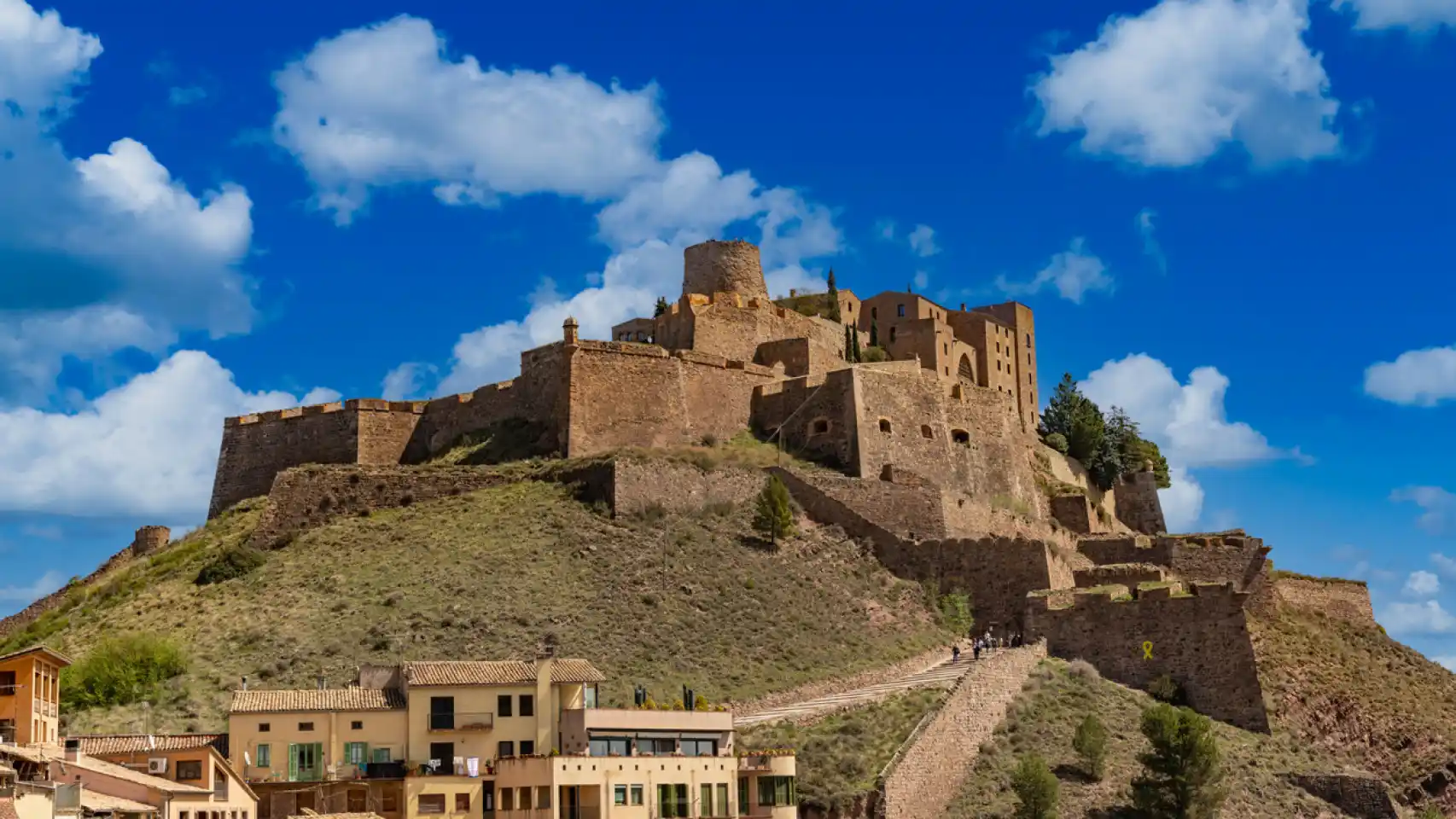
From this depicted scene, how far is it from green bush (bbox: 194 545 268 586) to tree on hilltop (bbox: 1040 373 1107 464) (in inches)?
1516

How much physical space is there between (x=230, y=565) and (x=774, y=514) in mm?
16706

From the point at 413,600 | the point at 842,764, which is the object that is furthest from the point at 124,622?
the point at 842,764

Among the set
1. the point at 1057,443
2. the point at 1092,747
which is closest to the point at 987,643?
the point at 1092,747

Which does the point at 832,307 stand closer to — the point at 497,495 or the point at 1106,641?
the point at 497,495

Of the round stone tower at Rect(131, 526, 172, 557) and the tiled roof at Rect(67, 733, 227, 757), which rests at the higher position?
the round stone tower at Rect(131, 526, 172, 557)

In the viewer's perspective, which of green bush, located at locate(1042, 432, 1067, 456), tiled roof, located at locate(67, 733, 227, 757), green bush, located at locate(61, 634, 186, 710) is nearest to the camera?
tiled roof, located at locate(67, 733, 227, 757)

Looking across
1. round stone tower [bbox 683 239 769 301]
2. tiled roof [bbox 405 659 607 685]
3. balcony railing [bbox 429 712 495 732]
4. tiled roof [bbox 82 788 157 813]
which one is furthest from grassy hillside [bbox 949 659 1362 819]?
round stone tower [bbox 683 239 769 301]

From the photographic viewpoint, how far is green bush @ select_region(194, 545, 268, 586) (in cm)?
5900

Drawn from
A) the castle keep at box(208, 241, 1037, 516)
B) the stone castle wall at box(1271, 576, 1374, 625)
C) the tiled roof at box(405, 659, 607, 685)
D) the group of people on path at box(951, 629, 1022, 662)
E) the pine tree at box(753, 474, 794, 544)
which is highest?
the castle keep at box(208, 241, 1037, 516)

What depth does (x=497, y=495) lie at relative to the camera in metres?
62.7

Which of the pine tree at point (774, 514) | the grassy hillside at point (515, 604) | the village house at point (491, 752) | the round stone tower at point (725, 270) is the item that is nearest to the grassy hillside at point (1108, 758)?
the grassy hillside at point (515, 604)

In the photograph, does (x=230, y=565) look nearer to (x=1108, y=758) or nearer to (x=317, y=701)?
(x=317, y=701)

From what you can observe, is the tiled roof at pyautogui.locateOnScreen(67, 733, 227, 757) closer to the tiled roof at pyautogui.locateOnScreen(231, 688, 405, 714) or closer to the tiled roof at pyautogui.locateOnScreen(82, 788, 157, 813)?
the tiled roof at pyautogui.locateOnScreen(231, 688, 405, 714)

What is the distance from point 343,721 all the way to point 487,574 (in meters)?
13.5
